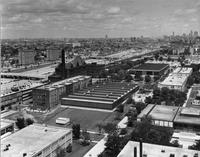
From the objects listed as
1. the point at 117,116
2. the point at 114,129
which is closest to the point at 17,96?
the point at 117,116

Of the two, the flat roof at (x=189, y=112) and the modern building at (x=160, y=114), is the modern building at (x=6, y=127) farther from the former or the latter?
the flat roof at (x=189, y=112)

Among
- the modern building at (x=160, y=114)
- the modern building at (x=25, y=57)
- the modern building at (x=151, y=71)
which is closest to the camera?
the modern building at (x=160, y=114)

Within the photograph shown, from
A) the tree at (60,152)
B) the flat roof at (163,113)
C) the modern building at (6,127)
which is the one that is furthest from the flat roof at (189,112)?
the modern building at (6,127)

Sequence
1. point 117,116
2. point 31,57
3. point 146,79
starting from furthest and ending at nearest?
point 31,57 < point 146,79 < point 117,116

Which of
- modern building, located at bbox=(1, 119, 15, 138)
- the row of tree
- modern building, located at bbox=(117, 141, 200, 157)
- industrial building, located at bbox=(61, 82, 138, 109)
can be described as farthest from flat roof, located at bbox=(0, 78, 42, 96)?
modern building, located at bbox=(117, 141, 200, 157)

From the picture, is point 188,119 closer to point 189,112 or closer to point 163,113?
point 189,112

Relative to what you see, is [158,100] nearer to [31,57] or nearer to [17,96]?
[17,96]

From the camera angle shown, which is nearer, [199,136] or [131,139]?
[131,139]
